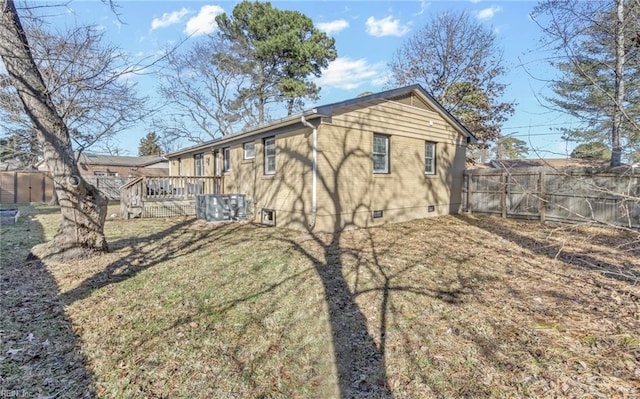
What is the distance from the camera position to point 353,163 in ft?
29.7

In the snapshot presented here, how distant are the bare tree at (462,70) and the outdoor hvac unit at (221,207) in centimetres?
1491

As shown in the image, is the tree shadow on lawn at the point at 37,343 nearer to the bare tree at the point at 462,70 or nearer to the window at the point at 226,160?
the window at the point at 226,160

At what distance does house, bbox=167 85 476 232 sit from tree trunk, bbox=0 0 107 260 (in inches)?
182

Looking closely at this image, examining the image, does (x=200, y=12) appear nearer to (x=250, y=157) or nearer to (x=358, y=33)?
(x=250, y=157)

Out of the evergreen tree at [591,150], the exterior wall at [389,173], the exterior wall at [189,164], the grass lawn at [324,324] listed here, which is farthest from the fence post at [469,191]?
the exterior wall at [189,164]

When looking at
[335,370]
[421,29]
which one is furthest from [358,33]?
[335,370]

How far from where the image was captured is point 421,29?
65.8ft

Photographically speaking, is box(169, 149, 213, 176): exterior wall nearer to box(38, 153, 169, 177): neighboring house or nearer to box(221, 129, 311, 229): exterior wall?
box(221, 129, 311, 229): exterior wall

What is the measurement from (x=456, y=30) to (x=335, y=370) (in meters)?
21.5

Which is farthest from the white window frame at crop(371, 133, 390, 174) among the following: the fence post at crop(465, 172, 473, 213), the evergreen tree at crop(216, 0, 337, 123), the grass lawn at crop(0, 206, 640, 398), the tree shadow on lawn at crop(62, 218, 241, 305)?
the evergreen tree at crop(216, 0, 337, 123)

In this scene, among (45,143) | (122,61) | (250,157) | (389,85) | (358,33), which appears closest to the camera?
(122,61)

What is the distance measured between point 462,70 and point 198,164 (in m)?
16.3

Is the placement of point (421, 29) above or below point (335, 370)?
above

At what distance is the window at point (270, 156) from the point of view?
10.0 meters
